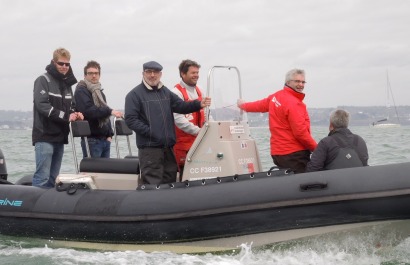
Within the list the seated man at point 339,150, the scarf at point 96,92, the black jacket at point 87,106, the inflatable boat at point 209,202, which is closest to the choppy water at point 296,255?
the inflatable boat at point 209,202

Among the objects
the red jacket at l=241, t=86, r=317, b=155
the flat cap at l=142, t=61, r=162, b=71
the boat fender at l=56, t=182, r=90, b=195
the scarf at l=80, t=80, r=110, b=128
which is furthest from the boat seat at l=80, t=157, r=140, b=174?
the red jacket at l=241, t=86, r=317, b=155

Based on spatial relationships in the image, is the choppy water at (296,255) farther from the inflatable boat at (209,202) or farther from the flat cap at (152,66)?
the flat cap at (152,66)

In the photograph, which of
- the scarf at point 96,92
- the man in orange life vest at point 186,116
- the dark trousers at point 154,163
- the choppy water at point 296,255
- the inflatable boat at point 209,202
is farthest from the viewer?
the scarf at point 96,92

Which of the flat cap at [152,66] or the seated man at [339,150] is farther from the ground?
the flat cap at [152,66]

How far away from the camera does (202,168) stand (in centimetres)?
633

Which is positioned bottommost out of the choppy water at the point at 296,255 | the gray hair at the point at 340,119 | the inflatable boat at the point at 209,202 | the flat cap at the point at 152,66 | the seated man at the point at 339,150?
the choppy water at the point at 296,255

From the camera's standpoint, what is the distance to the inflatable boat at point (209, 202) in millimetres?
5469

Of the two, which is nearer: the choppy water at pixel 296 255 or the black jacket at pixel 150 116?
the choppy water at pixel 296 255

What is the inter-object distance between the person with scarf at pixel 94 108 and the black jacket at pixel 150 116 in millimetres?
452

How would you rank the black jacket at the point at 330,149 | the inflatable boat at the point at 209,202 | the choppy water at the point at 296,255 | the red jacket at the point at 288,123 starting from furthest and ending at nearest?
the red jacket at the point at 288,123 < the black jacket at the point at 330,149 < the choppy water at the point at 296,255 < the inflatable boat at the point at 209,202

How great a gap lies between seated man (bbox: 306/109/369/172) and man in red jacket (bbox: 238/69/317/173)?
0.77ft

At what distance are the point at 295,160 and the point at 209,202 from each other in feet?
3.04

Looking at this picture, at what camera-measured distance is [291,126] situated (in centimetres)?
604

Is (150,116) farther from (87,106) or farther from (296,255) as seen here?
(296,255)
